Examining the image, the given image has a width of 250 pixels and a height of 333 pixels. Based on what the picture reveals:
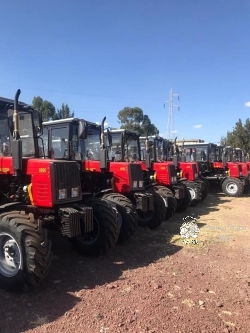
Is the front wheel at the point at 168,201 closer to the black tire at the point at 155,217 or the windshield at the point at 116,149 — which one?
the black tire at the point at 155,217

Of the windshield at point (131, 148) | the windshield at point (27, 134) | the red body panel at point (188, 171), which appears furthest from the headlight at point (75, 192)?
the red body panel at point (188, 171)

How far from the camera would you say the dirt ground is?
328 centimetres

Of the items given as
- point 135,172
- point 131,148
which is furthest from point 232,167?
point 135,172

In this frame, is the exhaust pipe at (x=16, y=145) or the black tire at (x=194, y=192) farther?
the black tire at (x=194, y=192)

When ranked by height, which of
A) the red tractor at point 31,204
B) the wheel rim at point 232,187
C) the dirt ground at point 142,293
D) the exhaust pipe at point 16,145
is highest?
the exhaust pipe at point 16,145

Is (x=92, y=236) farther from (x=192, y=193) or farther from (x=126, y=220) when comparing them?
(x=192, y=193)

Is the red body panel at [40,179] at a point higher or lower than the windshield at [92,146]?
lower

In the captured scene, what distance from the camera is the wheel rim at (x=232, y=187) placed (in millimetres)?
15305

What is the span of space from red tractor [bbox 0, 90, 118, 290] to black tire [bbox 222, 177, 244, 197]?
1132 centimetres

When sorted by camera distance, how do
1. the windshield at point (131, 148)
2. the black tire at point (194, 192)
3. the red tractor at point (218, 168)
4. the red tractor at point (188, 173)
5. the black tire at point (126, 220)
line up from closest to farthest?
the black tire at point (126, 220) < the windshield at point (131, 148) < the black tire at point (194, 192) < the red tractor at point (188, 173) < the red tractor at point (218, 168)

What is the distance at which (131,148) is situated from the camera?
9180 millimetres

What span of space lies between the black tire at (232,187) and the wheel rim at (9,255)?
12.9m

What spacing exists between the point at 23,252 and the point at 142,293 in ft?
5.16

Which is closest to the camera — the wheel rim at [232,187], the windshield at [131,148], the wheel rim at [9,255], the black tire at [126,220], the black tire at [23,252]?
the black tire at [23,252]
